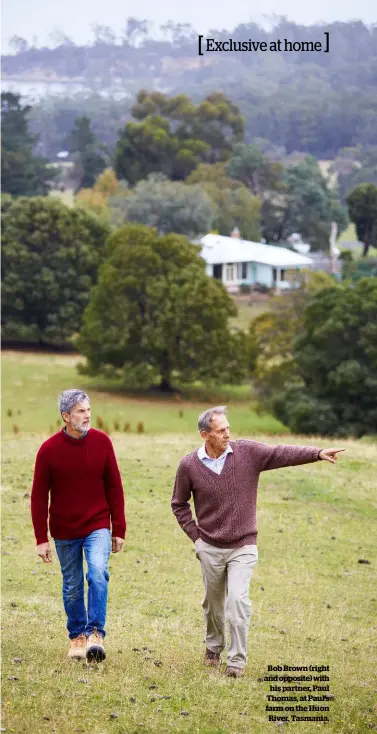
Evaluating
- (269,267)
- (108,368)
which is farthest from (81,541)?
(269,267)

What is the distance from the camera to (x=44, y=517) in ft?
28.8

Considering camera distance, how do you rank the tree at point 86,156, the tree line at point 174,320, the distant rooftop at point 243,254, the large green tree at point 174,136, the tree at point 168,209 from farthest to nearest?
the tree at point 86,156 < the large green tree at point 174,136 < the tree at point 168,209 < the distant rooftop at point 243,254 < the tree line at point 174,320

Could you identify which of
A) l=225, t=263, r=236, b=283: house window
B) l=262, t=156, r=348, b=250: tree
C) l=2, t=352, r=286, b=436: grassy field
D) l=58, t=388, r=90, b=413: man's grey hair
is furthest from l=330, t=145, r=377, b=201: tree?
l=58, t=388, r=90, b=413: man's grey hair

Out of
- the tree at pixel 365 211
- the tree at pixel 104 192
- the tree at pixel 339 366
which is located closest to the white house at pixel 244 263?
the tree at pixel 365 211

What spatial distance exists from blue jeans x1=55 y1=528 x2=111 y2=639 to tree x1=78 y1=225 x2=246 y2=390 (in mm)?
43155

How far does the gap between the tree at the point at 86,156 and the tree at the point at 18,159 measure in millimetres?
14493

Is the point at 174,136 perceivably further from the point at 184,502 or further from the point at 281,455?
the point at 281,455

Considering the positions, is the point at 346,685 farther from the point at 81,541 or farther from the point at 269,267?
the point at 269,267

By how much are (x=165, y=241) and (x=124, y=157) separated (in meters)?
63.3

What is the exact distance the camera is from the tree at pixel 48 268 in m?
65.5

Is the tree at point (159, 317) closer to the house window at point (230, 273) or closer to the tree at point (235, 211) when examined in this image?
the house window at point (230, 273)

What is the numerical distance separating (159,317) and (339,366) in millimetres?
14031

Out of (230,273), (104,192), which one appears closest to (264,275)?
(230,273)

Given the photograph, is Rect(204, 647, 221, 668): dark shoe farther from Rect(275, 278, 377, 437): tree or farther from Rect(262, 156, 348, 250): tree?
Rect(262, 156, 348, 250): tree
